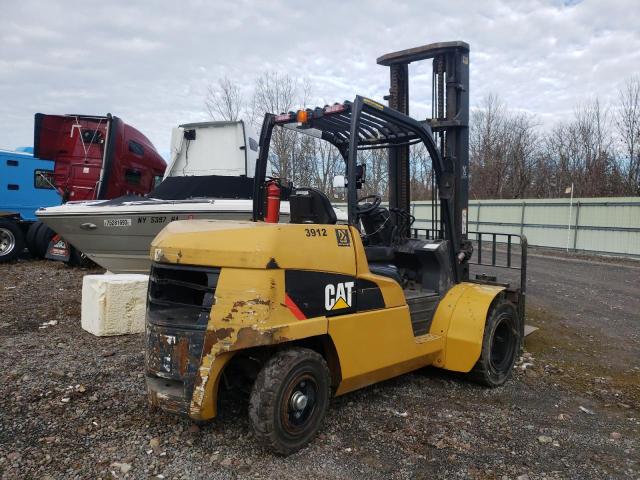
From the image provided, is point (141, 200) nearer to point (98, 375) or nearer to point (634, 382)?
point (98, 375)

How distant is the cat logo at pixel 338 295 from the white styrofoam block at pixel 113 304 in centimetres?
331

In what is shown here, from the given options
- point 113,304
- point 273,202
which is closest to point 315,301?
point 273,202

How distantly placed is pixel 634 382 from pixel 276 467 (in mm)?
3910

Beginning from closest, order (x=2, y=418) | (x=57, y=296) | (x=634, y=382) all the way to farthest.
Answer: (x=2, y=418) < (x=634, y=382) < (x=57, y=296)

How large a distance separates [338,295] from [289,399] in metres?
0.78

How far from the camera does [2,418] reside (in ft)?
12.6

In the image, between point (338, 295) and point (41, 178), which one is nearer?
point (338, 295)

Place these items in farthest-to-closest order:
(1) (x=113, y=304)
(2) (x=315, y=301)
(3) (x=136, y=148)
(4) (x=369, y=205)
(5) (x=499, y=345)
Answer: (3) (x=136, y=148), (1) (x=113, y=304), (5) (x=499, y=345), (4) (x=369, y=205), (2) (x=315, y=301)

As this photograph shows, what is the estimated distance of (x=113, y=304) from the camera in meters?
6.08

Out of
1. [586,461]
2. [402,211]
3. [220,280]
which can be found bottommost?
[586,461]

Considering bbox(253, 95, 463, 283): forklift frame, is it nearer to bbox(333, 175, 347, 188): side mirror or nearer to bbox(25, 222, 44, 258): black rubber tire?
bbox(333, 175, 347, 188): side mirror

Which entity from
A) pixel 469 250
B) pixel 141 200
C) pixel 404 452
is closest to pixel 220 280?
pixel 404 452

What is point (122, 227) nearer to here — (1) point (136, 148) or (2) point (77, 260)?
(1) point (136, 148)

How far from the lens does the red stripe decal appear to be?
3.32 m
